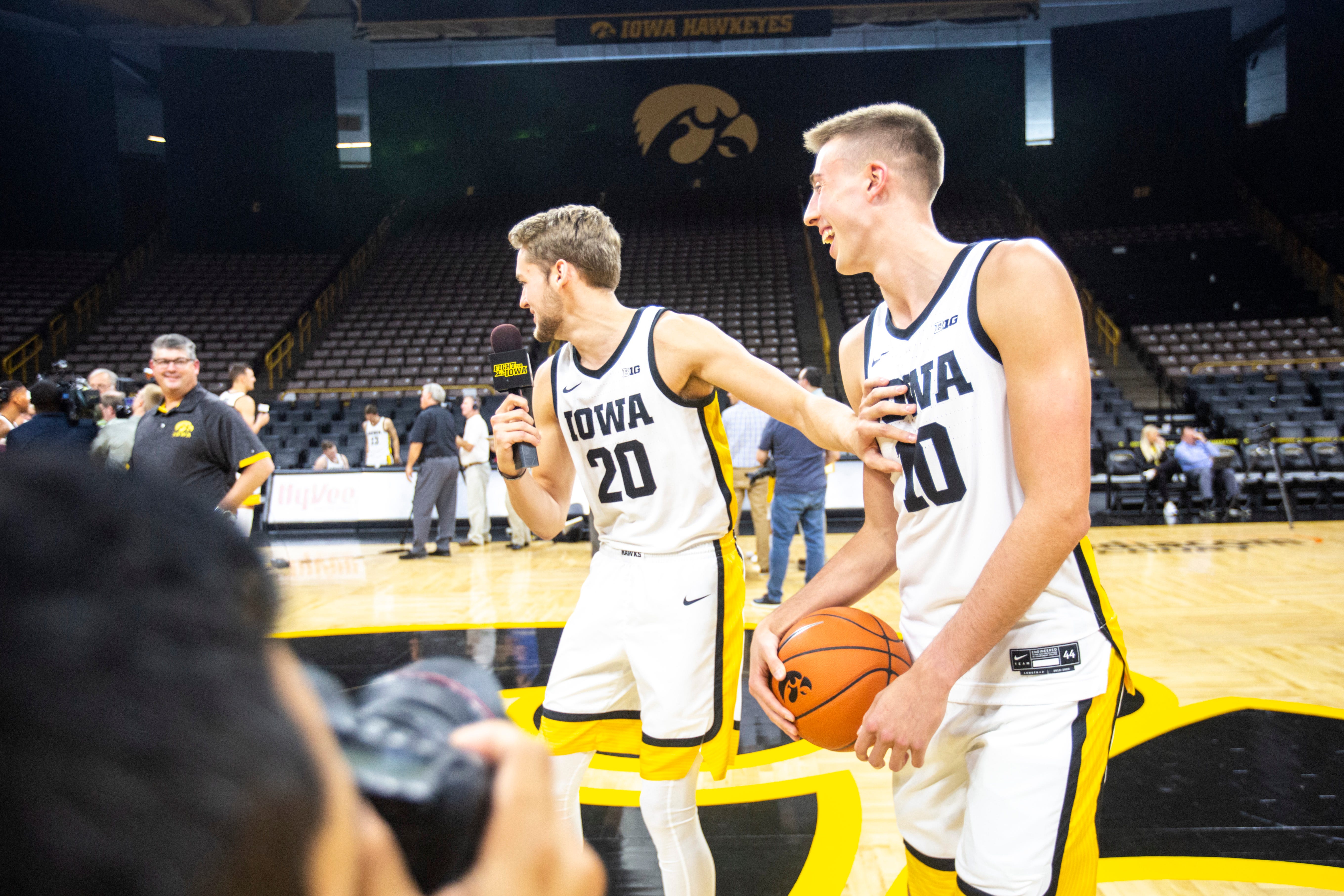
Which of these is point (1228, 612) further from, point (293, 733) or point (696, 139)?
point (696, 139)

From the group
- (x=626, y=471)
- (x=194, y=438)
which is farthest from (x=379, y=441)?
(x=626, y=471)

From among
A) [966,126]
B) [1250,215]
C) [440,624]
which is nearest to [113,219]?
[440,624]

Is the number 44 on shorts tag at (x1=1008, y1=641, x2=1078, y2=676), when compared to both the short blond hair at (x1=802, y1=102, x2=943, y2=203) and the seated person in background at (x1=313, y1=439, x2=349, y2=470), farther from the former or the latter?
the seated person in background at (x1=313, y1=439, x2=349, y2=470)

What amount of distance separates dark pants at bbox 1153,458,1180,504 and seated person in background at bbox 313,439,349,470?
988 centimetres

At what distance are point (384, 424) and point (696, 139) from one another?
39.5ft

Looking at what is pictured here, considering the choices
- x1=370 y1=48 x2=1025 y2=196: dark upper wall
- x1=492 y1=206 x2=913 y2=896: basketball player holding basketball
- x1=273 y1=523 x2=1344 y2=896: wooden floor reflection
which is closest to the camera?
x1=492 y1=206 x2=913 y2=896: basketball player holding basketball

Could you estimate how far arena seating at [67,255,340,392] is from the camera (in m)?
15.0

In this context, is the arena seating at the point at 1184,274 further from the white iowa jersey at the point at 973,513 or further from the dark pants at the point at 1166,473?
the white iowa jersey at the point at 973,513

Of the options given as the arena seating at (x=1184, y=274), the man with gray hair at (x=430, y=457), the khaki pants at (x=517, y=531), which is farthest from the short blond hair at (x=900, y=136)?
the arena seating at (x=1184, y=274)

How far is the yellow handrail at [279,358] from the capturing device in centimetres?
1538

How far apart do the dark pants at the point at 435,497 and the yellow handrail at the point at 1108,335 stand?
12013 millimetres

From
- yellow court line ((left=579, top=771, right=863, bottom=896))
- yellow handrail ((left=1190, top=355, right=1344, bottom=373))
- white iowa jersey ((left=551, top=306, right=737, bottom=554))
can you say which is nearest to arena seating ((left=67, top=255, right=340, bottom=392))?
yellow court line ((left=579, top=771, right=863, bottom=896))

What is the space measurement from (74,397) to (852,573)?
171 inches

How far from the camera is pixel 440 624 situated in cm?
571
